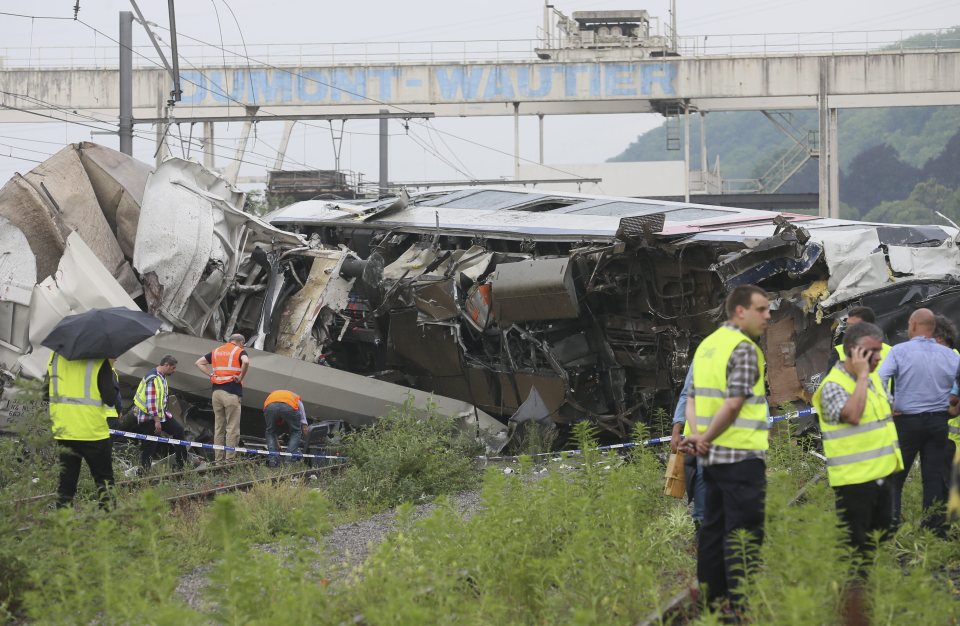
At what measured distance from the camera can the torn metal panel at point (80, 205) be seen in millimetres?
14453

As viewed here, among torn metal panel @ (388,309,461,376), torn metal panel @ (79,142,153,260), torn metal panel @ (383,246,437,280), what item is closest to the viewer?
torn metal panel @ (79,142,153,260)

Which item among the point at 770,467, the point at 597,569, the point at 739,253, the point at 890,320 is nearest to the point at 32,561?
the point at 597,569

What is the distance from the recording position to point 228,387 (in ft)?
43.7

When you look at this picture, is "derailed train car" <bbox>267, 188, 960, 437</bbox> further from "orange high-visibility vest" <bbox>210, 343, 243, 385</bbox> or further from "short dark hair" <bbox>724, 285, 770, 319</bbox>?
"short dark hair" <bbox>724, 285, 770, 319</bbox>

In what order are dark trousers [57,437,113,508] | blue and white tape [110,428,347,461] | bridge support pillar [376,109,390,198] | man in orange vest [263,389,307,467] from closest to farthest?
dark trousers [57,437,113,508], blue and white tape [110,428,347,461], man in orange vest [263,389,307,467], bridge support pillar [376,109,390,198]

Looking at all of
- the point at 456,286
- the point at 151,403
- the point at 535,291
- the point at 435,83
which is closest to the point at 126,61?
the point at 456,286

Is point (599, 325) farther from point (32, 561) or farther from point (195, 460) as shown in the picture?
point (32, 561)

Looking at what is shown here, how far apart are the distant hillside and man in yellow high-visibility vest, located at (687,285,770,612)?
212 ft

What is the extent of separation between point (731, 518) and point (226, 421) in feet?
29.7

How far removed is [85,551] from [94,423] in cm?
230

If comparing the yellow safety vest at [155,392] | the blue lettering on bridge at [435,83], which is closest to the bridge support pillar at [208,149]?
the blue lettering on bridge at [435,83]

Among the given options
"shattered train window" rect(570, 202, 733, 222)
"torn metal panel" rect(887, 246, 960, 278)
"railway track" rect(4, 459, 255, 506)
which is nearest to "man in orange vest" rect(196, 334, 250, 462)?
"railway track" rect(4, 459, 255, 506)

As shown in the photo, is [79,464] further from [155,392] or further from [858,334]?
[858,334]

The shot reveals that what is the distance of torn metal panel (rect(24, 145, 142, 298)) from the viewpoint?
569 inches
